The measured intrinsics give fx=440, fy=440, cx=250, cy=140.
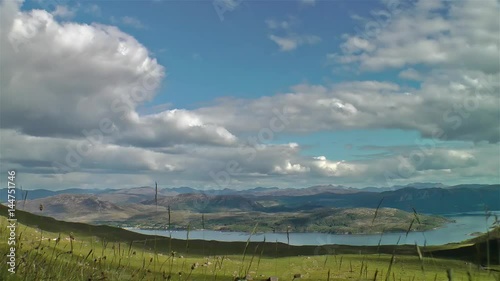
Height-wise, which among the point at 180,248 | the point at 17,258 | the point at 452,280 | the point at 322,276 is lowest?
the point at 180,248

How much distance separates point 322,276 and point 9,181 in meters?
25.0

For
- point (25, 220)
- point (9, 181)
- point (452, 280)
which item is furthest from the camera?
point (25, 220)

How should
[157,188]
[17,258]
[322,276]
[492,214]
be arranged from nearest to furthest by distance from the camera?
[492,214]
[157,188]
[17,258]
[322,276]

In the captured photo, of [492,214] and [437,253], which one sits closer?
[492,214]

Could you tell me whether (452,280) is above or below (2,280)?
above

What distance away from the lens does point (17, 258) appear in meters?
7.00

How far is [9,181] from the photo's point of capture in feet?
35.1

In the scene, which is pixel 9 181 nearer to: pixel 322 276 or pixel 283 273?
pixel 322 276

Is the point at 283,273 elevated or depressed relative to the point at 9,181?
depressed

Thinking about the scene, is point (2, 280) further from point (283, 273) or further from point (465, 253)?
point (465, 253)

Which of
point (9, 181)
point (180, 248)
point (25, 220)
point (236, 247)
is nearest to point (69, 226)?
point (25, 220)

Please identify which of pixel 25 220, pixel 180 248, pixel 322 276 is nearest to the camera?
pixel 322 276

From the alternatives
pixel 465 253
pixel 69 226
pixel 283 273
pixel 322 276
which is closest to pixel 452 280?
pixel 322 276

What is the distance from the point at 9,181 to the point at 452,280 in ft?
35.0
